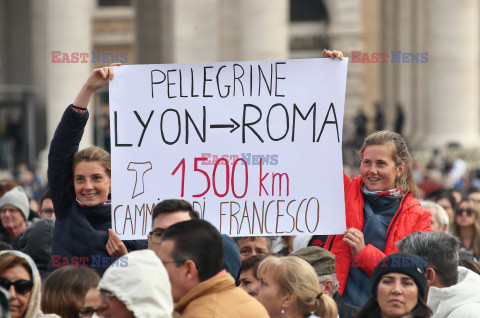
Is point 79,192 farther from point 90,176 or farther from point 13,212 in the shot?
point 13,212

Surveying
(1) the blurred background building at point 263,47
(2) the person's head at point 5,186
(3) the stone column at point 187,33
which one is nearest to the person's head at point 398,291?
(2) the person's head at point 5,186

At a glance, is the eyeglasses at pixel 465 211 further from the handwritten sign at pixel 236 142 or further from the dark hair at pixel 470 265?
the handwritten sign at pixel 236 142

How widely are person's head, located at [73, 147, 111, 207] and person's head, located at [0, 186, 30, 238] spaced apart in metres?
2.76

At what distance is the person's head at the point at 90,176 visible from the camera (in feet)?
22.9

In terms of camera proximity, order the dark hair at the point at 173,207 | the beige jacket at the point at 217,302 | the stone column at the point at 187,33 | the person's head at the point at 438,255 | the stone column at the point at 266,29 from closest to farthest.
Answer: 1. the beige jacket at the point at 217,302
2. the dark hair at the point at 173,207
3. the person's head at the point at 438,255
4. the stone column at the point at 266,29
5. the stone column at the point at 187,33

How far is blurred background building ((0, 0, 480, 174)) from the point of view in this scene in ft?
94.5

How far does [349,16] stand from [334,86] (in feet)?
113

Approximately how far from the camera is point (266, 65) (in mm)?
7355

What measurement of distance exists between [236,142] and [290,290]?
1542mm

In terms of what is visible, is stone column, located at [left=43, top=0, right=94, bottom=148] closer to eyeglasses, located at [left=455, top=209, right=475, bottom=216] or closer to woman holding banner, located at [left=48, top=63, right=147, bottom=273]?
eyeglasses, located at [left=455, top=209, right=475, bottom=216]

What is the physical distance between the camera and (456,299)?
6301 millimetres

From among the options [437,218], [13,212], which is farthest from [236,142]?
[13,212]

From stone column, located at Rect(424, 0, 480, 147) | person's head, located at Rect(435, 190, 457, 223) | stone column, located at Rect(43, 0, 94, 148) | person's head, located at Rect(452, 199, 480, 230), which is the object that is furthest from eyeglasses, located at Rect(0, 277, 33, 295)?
stone column, located at Rect(424, 0, 480, 147)

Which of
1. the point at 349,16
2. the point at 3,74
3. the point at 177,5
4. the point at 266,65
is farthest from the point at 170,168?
the point at 3,74
